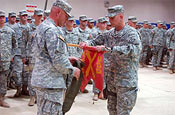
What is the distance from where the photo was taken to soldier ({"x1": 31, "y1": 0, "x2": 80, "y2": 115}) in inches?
112

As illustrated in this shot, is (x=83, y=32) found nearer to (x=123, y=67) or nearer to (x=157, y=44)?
(x=123, y=67)

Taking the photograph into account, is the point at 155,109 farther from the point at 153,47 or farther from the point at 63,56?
the point at 153,47

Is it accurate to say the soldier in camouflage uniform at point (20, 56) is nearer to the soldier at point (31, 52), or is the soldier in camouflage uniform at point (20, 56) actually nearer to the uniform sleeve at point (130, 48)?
the soldier at point (31, 52)

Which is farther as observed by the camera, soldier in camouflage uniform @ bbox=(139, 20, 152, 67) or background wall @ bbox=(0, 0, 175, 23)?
background wall @ bbox=(0, 0, 175, 23)

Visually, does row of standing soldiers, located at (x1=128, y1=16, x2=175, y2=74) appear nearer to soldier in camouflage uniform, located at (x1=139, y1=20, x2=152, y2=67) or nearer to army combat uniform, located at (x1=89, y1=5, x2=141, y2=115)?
soldier in camouflage uniform, located at (x1=139, y1=20, x2=152, y2=67)

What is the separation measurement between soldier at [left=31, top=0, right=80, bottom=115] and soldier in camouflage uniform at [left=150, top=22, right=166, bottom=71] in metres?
9.25

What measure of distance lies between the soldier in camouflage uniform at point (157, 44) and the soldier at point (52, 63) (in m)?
9.25

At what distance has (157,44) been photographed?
1186 cm

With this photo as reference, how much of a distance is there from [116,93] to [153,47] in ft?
28.4

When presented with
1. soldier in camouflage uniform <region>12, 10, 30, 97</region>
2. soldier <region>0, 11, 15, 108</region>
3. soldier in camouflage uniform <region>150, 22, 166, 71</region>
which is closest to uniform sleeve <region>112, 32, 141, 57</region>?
soldier <region>0, 11, 15, 108</region>

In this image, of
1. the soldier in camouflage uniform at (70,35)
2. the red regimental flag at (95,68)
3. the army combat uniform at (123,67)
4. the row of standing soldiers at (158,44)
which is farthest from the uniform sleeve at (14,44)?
the row of standing soldiers at (158,44)

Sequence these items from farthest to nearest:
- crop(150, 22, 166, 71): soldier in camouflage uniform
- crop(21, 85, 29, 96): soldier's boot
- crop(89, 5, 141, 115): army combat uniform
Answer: crop(150, 22, 166, 71): soldier in camouflage uniform → crop(21, 85, 29, 96): soldier's boot → crop(89, 5, 141, 115): army combat uniform

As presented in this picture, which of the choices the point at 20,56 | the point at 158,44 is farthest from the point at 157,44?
the point at 20,56

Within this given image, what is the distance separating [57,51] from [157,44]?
31.6ft
